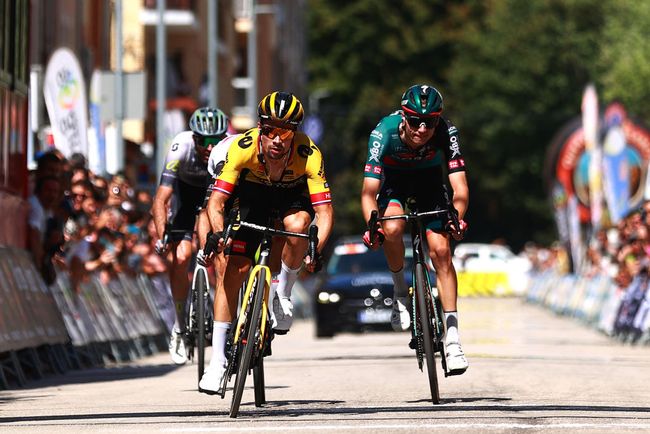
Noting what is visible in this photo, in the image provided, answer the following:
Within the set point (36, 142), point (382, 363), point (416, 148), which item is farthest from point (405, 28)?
point (416, 148)

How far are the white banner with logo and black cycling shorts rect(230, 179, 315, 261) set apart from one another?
9.19 m

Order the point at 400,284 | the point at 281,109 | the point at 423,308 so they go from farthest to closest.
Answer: the point at 400,284, the point at 423,308, the point at 281,109

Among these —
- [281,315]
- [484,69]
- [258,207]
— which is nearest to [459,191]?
[258,207]

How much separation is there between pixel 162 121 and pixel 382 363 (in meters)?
15.7

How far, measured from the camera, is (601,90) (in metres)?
82.2

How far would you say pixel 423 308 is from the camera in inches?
504

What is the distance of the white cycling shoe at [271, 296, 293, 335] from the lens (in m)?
12.4

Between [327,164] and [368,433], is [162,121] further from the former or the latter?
[327,164]

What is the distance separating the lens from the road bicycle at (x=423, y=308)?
12.7 metres

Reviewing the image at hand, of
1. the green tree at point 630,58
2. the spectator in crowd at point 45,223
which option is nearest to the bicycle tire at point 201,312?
the spectator in crowd at point 45,223

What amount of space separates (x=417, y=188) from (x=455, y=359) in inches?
51.0

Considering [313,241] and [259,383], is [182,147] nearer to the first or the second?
[259,383]

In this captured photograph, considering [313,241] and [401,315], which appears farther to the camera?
[401,315]

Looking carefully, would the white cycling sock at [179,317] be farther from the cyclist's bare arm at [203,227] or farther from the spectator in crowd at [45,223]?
the spectator in crowd at [45,223]
